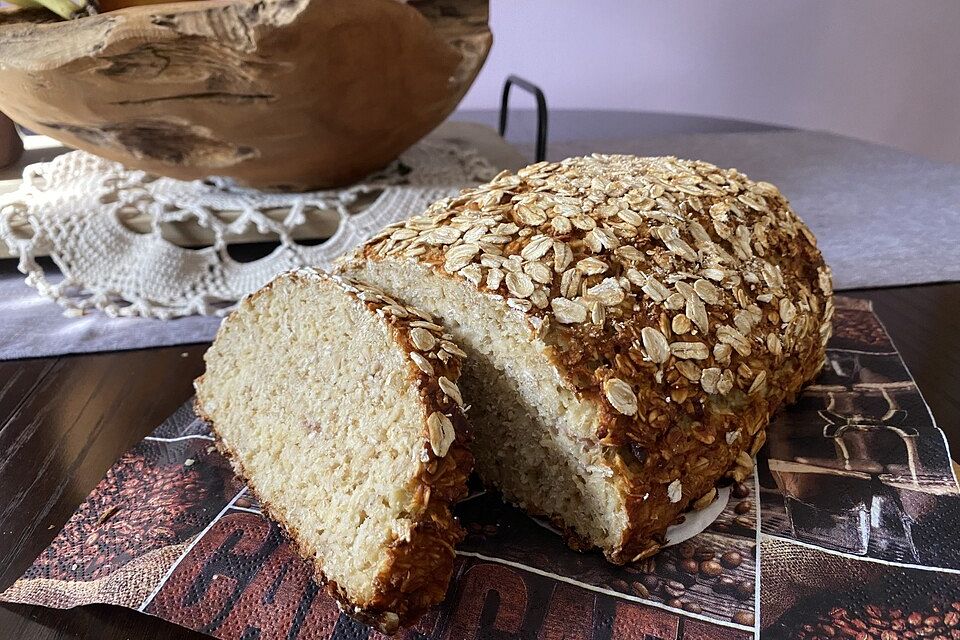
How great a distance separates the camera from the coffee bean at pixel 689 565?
111cm

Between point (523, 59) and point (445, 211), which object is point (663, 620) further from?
point (523, 59)

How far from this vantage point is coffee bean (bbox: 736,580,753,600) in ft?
3.48

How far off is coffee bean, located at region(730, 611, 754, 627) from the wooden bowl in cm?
133

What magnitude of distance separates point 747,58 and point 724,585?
3.80 metres

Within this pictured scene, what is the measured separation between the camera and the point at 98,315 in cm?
194

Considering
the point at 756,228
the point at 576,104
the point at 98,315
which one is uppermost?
the point at 756,228

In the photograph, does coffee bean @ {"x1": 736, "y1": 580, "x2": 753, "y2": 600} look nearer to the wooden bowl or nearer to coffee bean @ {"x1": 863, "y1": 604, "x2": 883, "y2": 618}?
coffee bean @ {"x1": 863, "y1": 604, "x2": 883, "y2": 618}

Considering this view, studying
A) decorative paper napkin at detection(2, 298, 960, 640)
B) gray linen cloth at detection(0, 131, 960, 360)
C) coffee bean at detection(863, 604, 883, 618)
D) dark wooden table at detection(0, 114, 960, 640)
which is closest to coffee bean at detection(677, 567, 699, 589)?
decorative paper napkin at detection(2, 298, 960, 640)

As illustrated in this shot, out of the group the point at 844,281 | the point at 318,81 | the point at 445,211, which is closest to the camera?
the point at 445,211

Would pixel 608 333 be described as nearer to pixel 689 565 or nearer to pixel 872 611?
pixel 689 565

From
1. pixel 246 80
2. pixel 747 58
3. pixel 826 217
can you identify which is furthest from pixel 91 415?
pixel 747 58

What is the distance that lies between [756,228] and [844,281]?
0.80 metres

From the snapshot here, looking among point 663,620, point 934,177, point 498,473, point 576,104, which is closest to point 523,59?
point 576,104

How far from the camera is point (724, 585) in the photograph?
42.5 inches
